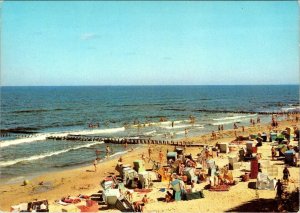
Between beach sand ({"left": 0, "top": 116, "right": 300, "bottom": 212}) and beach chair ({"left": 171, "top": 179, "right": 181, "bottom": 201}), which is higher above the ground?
beach chair ({"left": 171, "top": 179, "right": 181, "bottom": 201})

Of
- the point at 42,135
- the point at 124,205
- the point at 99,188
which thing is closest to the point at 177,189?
the point at 124,205

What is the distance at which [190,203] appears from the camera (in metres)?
18.9

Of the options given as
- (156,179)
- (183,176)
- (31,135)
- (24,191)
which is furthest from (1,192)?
(31,135)

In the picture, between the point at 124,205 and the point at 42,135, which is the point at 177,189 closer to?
the point at 124,205

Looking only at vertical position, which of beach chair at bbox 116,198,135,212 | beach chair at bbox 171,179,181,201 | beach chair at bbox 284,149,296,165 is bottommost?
beach chair at bbox 116,198,135,212

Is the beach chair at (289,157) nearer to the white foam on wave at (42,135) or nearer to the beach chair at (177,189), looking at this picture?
the beach chair at (177,189)

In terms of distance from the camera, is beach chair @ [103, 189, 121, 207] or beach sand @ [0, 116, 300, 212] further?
beach chair @ [103, 189, 121, 207]

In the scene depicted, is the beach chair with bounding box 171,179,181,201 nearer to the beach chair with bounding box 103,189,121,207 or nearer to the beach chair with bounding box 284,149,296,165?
the beach chair with bounding box 103,189,121,207

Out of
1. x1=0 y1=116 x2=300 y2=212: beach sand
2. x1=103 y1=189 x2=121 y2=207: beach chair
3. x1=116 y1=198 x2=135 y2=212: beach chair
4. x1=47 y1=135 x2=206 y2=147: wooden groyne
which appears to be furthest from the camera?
x1=47 y1=135 x2=206 y2=147: wooden groyne

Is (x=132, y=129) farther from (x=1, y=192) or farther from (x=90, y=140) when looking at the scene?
(x=1, y=192)

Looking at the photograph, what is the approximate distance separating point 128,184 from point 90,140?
84.9 feet

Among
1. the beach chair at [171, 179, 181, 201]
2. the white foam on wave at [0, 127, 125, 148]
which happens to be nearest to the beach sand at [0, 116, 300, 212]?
the beach chair at [171, 179, 181, 201]

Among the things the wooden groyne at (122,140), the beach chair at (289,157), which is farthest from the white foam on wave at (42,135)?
the beach chair at (289,157)

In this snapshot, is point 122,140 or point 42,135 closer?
point 122,140
